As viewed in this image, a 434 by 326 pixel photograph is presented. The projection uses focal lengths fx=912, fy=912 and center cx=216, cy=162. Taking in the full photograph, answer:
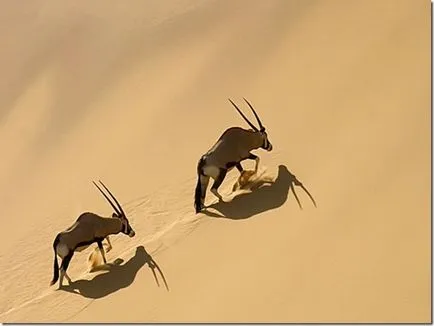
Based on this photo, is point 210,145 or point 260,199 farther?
point 210,145

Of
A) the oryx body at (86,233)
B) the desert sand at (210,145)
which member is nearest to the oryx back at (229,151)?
the desert sand at (210,145)

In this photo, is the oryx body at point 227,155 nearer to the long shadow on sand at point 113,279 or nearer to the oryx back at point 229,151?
the oryx back at point 229,151

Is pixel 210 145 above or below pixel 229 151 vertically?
above

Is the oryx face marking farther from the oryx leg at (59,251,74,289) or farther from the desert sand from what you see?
the oryx leg at (59,251,74,289)

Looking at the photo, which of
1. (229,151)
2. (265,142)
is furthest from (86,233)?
(265,142)

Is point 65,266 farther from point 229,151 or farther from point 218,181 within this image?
point 229,151

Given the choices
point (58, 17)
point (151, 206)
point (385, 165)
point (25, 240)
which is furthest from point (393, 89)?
point (58, 17)
